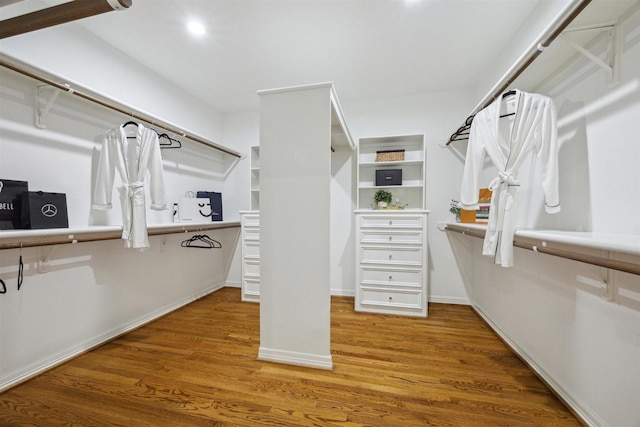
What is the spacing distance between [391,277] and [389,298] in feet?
0.78

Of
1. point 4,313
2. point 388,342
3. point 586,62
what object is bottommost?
point 388,342

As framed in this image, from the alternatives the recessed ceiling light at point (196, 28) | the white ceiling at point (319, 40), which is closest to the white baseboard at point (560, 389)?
the white ceiling at point (319, 40)

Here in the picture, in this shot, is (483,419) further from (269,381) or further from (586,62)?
(586,62)

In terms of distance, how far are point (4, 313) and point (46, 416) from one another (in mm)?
717

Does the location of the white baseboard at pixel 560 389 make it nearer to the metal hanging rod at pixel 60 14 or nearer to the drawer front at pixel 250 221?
the metal hanging rod at pixel 60 14

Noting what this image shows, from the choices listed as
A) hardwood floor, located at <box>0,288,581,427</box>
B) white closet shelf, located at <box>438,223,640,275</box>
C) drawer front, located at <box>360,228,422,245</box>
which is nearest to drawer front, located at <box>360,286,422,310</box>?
hardwood floor, located at <box>0,288,581,427</box>

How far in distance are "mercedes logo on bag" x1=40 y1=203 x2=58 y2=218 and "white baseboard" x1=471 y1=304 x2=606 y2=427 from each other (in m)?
3.40

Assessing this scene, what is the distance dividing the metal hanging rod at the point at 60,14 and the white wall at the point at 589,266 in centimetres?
211

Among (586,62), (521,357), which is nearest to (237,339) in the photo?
(521,357)

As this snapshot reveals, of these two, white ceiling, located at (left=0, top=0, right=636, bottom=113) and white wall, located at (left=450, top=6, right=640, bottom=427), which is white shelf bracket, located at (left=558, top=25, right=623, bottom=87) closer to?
white wall, located at (left=450, top=6, right=640, bottom=427)

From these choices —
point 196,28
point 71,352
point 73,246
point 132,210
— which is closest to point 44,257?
point 73,246

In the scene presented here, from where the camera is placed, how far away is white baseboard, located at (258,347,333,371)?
5.65ft

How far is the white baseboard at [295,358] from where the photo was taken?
1722mm

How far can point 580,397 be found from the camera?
1325mm
